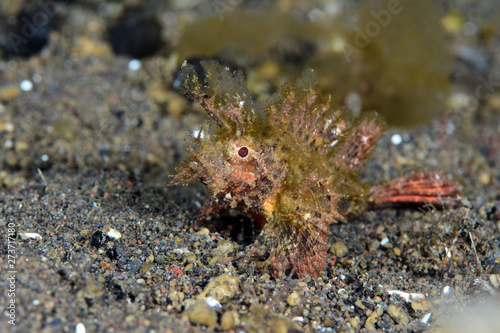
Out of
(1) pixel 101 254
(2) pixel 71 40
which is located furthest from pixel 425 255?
(2) pixel 71 40

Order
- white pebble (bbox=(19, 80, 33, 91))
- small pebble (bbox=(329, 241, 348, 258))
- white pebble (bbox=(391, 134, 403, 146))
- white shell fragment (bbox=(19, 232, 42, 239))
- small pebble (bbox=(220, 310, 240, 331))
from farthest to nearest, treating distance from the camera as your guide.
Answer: white pebble (bbox=(19, 80, 33, 91))
white pebble (bbox=(391, 134, 403, 146))
small pebble (bbox=(329, 241, 348, 258))
white shell fragment (bbox=(19, 232, 42, 239))
small pebble (bbox=(220, 310, 240, 331))

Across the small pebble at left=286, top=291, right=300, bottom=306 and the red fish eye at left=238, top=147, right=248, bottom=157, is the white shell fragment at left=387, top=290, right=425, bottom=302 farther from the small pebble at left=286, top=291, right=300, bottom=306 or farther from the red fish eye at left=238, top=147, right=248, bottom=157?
the red fish eye at left=238, top=147, right=248, bottom=157

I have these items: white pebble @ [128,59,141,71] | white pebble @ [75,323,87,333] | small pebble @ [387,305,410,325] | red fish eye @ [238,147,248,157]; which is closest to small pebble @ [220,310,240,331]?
white pebble @ [75,323,87,333]

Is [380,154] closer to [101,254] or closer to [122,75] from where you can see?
[101,254]

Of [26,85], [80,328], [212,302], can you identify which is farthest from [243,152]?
[26,85]

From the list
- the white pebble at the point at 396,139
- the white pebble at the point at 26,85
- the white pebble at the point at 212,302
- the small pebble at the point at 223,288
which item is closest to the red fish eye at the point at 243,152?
the small pebble at the point at 223,288

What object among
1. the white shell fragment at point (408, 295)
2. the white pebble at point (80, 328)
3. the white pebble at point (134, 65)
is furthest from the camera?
the white pebble at point (134, 65)

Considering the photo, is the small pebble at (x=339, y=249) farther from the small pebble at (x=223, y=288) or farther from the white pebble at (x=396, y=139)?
the white pebble at (x=396, y=139)
